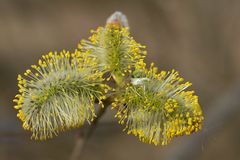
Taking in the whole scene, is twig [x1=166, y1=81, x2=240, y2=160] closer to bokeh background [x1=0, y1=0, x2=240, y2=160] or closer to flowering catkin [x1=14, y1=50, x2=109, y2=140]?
bokeh background [x1=0, y1=0, x2=240, y2=160]

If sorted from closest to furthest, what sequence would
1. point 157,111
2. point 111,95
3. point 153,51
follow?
1. point 157,111
2. point 111,95
3. point 153,51

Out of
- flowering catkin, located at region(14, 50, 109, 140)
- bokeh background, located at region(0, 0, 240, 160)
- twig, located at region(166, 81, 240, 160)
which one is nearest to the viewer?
flowering catkin, located at region(14, 50, 109, 140)

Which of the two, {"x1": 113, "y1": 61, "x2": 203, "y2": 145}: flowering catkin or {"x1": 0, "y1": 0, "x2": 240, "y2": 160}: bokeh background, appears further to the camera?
{"x1": 0, "y1": 0, "x2": 240, "y2": 160}: bokeh background

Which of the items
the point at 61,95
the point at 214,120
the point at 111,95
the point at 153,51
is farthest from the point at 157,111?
the point at 153,51

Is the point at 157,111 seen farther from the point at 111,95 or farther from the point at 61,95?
the point at 61,95

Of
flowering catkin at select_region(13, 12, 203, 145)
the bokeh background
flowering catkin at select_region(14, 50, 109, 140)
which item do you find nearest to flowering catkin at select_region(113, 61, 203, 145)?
flowering catkin at select_region(13, 12, 203, 145)

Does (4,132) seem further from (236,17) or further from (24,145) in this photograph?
(236,17)

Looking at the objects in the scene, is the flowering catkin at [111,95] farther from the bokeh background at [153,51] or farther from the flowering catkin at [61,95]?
the bokeh background at [153,51]

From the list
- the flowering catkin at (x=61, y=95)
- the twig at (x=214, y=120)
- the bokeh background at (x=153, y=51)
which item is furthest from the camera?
the bokeh background at (x=153, y=51)

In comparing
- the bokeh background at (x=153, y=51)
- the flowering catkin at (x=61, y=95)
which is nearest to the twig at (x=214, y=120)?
the bokeh background at (x=153, y=51)

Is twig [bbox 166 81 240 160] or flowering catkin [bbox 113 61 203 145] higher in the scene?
flowering catkin [bbox 113 61 203 145]
